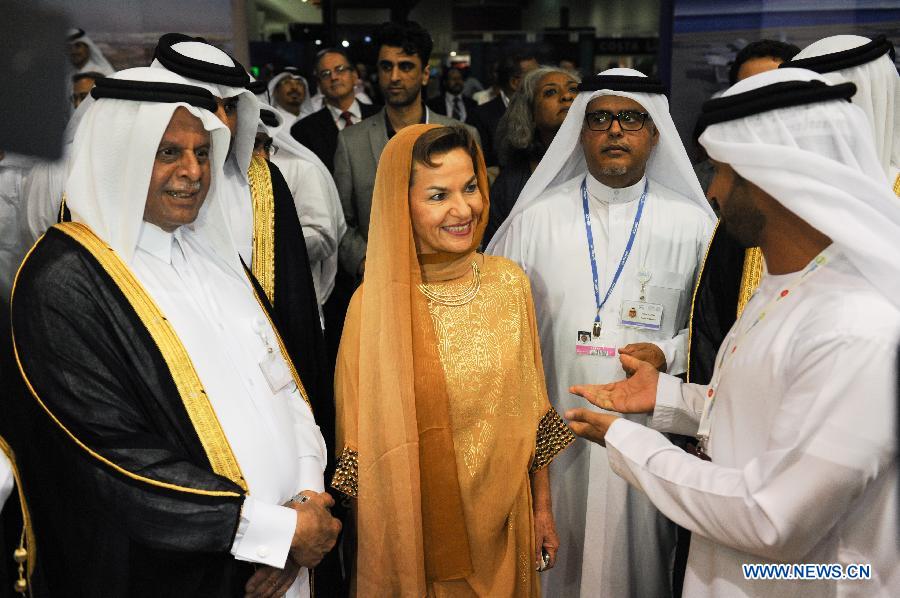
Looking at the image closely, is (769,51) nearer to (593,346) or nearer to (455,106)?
(593,346)

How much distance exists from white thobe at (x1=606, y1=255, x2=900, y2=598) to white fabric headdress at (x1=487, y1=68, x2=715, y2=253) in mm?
1373

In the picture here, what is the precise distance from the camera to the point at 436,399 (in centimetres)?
238

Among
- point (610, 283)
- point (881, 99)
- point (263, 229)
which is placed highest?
point (881, 99)

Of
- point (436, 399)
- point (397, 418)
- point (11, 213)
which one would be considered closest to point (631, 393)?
point (436, 399)

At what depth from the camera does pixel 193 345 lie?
211 cm

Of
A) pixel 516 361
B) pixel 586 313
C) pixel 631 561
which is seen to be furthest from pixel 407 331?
pixel 631 561

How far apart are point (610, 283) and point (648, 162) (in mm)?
613

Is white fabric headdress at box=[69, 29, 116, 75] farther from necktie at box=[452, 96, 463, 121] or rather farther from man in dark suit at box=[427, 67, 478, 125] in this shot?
necktie at box=[452, 96, 463, 121]

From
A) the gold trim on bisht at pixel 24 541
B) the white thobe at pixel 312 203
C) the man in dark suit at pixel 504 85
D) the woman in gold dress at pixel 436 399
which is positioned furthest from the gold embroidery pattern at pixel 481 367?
the man in dark suit at pixel 504 85

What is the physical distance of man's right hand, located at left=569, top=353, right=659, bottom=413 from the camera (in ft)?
7.70

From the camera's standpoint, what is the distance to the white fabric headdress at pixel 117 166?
2.11 meters

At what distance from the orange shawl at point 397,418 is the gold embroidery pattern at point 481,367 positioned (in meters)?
0.06

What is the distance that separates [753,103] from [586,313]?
1481mm

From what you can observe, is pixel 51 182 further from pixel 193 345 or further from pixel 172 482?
pixel 172 482
